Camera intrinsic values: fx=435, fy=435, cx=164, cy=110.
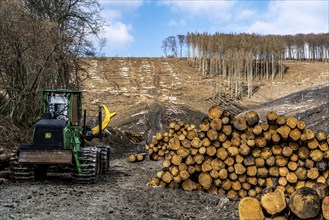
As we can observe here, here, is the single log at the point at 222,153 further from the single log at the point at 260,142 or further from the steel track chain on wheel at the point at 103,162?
the steel track chain on wheel at the point at 103,162

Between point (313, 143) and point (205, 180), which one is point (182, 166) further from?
point (313, 143)

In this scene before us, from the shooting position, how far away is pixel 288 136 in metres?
10.0

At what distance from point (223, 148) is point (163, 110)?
60.1 feet

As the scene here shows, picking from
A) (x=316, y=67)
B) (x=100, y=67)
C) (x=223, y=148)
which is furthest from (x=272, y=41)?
(x=223, y=148)

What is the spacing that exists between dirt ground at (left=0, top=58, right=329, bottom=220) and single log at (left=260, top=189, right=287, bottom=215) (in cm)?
193

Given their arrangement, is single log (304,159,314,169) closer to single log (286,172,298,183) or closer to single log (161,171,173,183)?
single log (286,172,298,183)

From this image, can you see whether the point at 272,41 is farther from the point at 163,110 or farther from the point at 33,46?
the point at 33,46

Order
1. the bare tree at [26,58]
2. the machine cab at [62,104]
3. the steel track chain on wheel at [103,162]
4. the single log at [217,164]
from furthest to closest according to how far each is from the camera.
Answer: the bare tree at [26,58]
the steel track chain on wheel at [103,162]
the machine cab at [62,104]
the single log at [217,164]

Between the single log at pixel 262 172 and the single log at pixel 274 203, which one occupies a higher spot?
the single log at pixel 274 203

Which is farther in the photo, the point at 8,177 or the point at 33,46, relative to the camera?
the point at 33,46

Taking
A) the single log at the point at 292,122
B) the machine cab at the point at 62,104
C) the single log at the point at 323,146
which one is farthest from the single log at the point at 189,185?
the machine cab at the point at 62,104

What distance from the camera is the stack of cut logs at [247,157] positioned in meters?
10.0

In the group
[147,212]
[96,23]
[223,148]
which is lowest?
[147,212]

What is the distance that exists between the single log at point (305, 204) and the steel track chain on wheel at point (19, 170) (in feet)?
22.4
